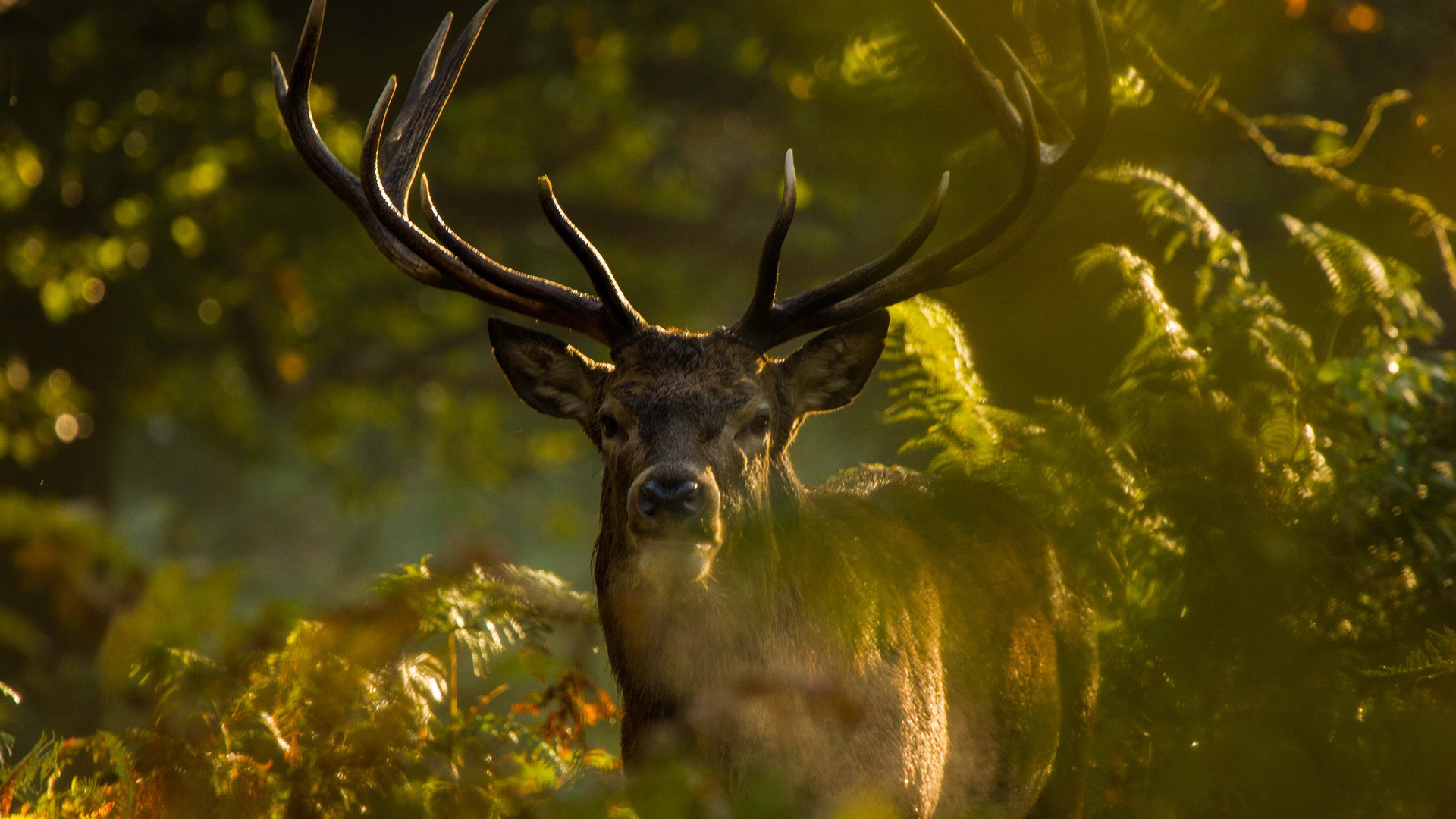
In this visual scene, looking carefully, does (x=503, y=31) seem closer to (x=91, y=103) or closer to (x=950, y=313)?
(x=91, y=103)

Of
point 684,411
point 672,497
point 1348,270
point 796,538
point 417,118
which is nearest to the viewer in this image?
point 672,497

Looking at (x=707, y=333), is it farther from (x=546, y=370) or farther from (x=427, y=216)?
(x=427, y=216)

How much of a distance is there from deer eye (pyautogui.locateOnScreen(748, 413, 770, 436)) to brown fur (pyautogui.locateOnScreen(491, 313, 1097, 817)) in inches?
0.5

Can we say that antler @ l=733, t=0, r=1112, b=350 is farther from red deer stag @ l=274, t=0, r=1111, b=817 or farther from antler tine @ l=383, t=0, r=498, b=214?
antler tine @ l=383, t=0, r=498, b=214

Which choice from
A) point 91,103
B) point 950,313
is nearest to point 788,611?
point 950,313

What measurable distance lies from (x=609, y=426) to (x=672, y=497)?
53cm

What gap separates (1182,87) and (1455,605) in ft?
8.74

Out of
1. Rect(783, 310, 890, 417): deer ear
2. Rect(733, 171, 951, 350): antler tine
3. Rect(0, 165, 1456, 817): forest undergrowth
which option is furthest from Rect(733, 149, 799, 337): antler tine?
Rect(0, 165, 1456, 817): forest undergrowth

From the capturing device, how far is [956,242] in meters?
3.66

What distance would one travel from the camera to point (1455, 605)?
366 centimetres

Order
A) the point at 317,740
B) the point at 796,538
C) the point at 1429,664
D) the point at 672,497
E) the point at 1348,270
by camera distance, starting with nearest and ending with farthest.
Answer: the point at 317,740, the point at 672,497, the point at 1429,664, the point at 796,538, the point at 1348,270

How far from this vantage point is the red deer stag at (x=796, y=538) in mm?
3141

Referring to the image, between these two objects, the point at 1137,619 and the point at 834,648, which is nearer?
the point at 834,648

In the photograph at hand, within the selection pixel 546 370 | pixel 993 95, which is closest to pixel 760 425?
pixel 546 370
